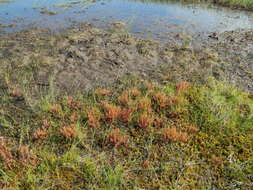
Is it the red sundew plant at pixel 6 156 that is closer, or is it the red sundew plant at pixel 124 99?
the red sundew plant at pixel 6 156

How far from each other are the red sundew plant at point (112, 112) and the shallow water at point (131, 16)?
6.12 m

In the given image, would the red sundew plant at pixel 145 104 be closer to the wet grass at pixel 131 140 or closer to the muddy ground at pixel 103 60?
the wet grass at pixel 131 140

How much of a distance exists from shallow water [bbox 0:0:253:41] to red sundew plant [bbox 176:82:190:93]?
4.53m

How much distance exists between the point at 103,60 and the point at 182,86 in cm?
297

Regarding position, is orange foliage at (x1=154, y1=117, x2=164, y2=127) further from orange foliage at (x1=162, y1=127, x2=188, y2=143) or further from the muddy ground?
the muddy ground

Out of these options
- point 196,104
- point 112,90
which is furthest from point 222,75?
point 112,90

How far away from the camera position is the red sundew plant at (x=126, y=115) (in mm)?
4863

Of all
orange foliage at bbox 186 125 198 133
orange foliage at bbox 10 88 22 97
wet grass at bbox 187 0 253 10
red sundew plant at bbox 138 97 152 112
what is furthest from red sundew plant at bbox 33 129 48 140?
wet grass at bbox 187 0 253 10

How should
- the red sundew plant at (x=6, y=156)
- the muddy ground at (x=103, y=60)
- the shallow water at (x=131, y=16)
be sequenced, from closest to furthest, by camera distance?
1. the red sundew plant at (x=6, y=156)
2. the muddy ground at (x=103, y=60)
3. the shallow water at (x=131, y=16)

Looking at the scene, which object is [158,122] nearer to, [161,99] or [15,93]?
[161,99]

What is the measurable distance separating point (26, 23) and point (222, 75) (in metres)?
9.53

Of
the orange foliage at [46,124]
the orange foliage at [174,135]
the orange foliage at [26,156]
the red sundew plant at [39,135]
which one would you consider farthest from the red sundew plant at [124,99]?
the orange foliage at [26,156]

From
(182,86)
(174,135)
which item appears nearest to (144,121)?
(174,135)

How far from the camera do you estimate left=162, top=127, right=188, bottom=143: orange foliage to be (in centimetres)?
436
